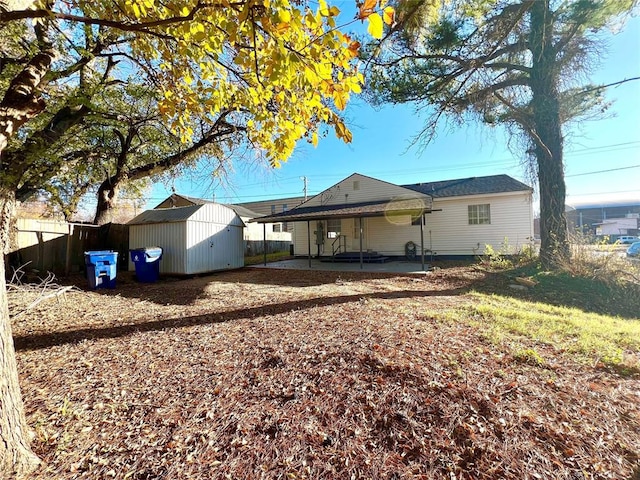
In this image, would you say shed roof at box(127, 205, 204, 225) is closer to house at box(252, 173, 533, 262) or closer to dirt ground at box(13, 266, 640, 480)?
house at box(252, 173, 533, 262)

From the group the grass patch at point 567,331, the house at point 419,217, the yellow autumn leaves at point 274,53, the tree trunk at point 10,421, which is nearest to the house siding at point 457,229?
the house at point 419,217

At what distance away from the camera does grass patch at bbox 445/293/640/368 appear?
10.4 ft

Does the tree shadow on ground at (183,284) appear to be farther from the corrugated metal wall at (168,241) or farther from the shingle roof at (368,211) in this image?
the shingle roof at (368,211)

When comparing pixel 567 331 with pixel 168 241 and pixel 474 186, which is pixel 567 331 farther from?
pixel 474 186

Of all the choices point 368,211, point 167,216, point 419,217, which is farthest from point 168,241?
point 419,217

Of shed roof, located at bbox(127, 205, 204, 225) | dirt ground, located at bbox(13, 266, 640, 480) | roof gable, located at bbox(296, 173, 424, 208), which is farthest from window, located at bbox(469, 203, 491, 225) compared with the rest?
shed roof, located at bbox(127, 205, 204, 225)

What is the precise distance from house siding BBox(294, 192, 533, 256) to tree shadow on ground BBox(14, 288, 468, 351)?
881cm

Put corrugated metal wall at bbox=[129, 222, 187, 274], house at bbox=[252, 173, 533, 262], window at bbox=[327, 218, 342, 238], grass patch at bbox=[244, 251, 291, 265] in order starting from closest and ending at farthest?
corrugated metal wall at bbox=[129, 222, 187, 274], house at bbox=[252, 173, 533, 262], grass patch at bbox=[244, 251, 291, 265], window at bbox=[327, 218, 342, 238]

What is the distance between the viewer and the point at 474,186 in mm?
14492

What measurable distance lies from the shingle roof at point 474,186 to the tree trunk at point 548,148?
138 inches

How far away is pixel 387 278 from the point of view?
9094 millimetres

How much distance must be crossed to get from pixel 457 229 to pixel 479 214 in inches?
48.2

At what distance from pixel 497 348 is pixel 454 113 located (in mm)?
8614

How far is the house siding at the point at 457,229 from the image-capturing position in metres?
13.0
